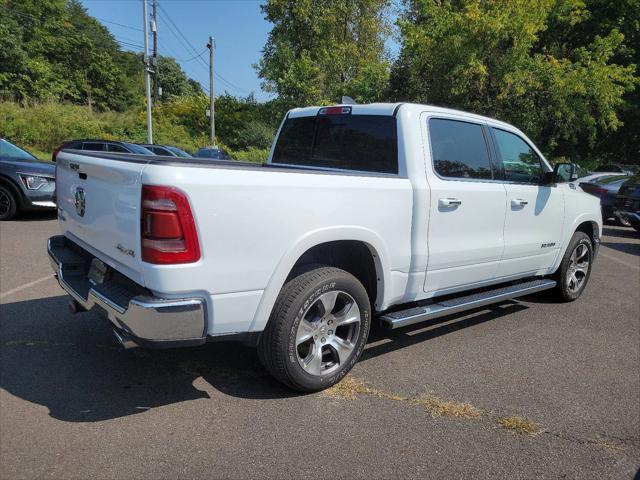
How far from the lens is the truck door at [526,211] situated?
4.45 metres

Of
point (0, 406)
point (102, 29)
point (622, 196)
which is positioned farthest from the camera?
point (102, 29)

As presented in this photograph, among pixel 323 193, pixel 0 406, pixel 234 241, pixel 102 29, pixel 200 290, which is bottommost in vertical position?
pixel 0 406

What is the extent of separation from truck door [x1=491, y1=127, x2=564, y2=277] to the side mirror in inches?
4.2

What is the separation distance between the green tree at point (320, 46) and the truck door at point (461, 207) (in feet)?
89.2

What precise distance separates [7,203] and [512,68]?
16.7 metres

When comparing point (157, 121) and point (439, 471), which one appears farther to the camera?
point (157, 121)

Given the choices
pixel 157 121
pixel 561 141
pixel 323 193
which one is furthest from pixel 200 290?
pixel 157 121

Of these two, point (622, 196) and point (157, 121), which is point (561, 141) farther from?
point (157, 121)

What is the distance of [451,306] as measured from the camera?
3891 mm

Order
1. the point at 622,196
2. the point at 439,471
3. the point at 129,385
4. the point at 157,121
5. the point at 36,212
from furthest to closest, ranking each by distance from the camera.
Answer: the point at 157,121 → the point at 622,196 → the point at 36,212 → the point at 129,385 → the point at 439,471

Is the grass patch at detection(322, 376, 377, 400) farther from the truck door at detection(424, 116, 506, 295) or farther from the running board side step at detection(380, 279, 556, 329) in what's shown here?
the truck door at detection(424, 116, 506, 295)

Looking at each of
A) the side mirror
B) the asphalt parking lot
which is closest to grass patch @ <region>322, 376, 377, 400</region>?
the asphalt parking lot

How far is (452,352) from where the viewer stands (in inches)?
159

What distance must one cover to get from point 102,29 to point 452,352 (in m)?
71.9
